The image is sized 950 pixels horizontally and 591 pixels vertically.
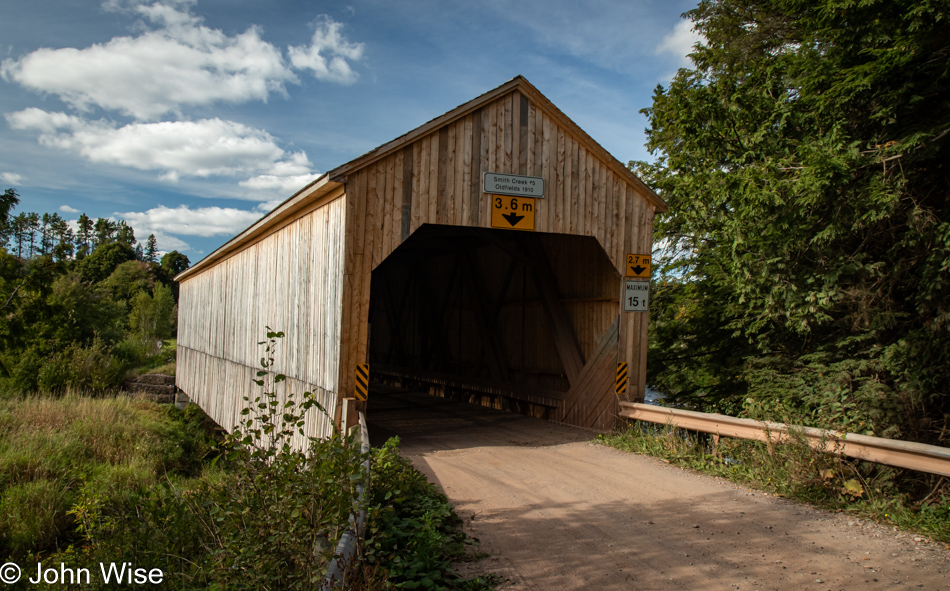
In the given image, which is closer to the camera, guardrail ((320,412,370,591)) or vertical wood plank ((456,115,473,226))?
guardrail ((320,412,370,591))

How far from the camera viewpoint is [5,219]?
880cm

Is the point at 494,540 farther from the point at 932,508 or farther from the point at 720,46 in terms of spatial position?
the point at 720,46

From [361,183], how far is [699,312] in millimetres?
7795

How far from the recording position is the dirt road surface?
13.2 feet

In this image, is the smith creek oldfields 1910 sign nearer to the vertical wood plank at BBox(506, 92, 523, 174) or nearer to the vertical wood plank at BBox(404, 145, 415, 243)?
the vertical wood plank at BBox(506, 92, 523, 174)

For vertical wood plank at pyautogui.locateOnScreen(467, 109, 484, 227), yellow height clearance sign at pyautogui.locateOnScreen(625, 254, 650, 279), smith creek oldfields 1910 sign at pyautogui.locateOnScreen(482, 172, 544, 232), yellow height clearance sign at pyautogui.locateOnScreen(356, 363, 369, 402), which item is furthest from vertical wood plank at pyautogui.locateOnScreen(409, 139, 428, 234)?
yellow height clearance sign at pyautogui.locateOnScreen(625, 254, 650, 279)

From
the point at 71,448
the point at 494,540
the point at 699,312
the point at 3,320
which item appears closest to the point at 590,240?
the point at 699,312

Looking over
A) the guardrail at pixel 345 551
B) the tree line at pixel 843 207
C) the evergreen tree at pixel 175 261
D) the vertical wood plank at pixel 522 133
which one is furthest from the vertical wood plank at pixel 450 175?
the evergreen tree at pixel 175 261

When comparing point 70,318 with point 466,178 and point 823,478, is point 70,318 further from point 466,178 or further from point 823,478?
point 823,478

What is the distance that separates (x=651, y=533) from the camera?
15.9 ft

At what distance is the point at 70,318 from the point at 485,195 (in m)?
25.2

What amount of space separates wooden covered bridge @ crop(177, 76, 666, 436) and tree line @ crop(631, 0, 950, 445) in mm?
1691

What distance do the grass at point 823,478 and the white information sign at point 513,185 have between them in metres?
3.93

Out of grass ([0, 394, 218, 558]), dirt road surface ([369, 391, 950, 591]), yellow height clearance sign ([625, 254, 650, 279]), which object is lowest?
grass ([0, 394, 218, 558])
